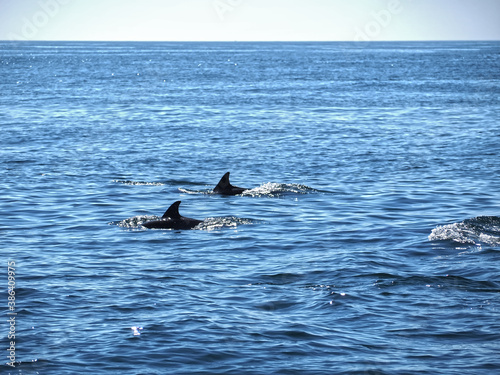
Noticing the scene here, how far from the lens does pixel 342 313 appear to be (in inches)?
484

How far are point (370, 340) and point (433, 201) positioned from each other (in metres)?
11.4

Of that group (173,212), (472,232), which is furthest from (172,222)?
(472,232)

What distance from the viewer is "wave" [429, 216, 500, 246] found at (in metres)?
17.0

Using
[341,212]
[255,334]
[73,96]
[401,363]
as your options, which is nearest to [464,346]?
[401,363]

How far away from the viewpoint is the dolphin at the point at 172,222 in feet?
59.9

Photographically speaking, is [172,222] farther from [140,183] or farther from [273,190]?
[140,183]

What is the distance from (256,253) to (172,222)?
3.08m

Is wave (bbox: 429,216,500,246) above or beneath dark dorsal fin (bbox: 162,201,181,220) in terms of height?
beneath

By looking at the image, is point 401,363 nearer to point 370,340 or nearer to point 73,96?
point 370,340

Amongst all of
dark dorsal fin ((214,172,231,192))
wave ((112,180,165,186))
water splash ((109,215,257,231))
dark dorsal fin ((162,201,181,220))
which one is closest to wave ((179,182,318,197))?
dark dorsal fin ((214,172,231,192))

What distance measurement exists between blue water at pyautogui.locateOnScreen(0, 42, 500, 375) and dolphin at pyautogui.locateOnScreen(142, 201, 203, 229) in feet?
0.98

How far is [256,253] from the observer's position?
16.1 m

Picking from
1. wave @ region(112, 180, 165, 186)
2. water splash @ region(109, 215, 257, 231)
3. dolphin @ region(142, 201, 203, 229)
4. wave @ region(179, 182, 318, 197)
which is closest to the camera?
dolphin @ region(142, 201, 203, 229)

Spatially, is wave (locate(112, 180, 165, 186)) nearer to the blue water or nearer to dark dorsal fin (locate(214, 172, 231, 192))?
the blue water
